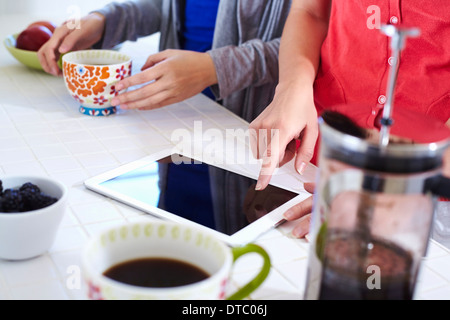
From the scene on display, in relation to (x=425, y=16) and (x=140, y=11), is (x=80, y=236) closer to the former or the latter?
(x=425, y=16)

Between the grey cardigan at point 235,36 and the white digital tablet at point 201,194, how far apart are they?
0.46 metres

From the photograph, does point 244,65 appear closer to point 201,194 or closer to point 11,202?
point 201,194

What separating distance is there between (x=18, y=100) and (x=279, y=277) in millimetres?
862

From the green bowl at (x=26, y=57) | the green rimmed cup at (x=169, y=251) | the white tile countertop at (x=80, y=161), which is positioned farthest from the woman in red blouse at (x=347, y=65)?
the green bowl at (x=26, y=57)

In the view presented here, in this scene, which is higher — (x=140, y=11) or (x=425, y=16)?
(x=425, y=16)

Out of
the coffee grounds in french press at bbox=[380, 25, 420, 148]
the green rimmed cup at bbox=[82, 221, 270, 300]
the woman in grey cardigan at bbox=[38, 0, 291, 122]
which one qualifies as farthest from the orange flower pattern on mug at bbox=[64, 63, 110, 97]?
the coffee grounds in french press at bbox=[380, 25, 420, 148]

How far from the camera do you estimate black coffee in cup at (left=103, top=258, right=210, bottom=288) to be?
0.57m

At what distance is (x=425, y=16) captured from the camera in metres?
1.05

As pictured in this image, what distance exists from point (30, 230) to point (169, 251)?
0.65 feet

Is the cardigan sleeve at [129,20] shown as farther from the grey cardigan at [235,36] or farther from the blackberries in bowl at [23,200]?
the blackberries in bowl at [23,200]

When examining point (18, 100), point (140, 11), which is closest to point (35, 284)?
point (18, 100)

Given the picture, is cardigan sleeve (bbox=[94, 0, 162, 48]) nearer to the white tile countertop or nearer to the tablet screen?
the white tile countertop

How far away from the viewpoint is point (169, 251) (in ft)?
1.97

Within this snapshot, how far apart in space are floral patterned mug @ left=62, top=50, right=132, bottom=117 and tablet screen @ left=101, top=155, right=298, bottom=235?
0.29 m
